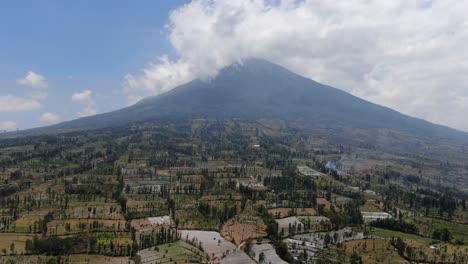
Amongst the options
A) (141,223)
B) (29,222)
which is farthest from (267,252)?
(29,222)

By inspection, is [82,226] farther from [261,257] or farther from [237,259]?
[261,257]

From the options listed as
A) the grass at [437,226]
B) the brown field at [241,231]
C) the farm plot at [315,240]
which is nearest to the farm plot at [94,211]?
the brown field at [241,231]

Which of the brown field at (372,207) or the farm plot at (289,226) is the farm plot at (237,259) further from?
the brown field at (372,207)

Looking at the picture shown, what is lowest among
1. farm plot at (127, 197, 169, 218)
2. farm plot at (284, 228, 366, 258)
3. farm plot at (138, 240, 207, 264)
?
farm plot at (138, 240, 207, 264)

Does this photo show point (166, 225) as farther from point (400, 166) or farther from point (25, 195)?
point (400, 166)

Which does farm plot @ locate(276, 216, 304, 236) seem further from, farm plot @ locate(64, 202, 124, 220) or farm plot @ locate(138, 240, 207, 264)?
farm plot @ locate(64, 202, 124, 220)

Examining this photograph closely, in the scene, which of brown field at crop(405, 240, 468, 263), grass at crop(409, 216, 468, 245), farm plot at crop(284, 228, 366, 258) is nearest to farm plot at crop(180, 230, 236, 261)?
farm plot at crop(284, 228, 366, 258)

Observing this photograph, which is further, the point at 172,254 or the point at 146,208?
the point at 146,208
